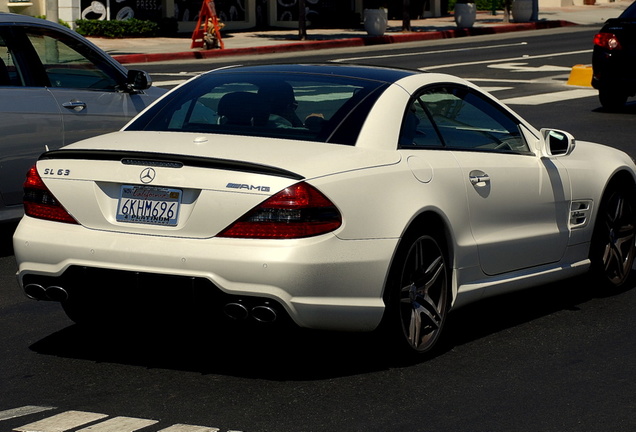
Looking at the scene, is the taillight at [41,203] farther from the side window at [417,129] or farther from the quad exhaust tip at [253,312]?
the side window at [417,129]

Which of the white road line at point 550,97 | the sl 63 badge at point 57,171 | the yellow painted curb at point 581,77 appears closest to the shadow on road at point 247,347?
the sl 63 badge at point 57,171

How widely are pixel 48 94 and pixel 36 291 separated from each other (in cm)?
364

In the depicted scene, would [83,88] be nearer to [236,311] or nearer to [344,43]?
[236,311]

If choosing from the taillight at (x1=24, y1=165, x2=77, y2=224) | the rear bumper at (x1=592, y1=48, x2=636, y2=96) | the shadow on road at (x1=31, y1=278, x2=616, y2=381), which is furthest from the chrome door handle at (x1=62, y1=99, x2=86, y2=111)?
the rear bumper at (x1=592, y1=48, x2=636, y2=96)

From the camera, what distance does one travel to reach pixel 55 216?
239 inches

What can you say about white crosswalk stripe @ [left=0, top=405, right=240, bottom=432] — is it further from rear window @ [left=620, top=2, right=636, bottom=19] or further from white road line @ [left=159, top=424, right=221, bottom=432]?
rear window @ [left=620, top=2, right=636, bottom=19]

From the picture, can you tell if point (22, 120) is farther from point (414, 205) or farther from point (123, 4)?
point (123, 4)

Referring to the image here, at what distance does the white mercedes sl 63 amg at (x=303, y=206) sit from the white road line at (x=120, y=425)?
66 cm

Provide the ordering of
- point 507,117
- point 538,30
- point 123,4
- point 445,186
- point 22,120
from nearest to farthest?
point 445,186, point 507,117, point 22,120, point 123,4, point 538,30

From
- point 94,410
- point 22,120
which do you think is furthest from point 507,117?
point 22,120

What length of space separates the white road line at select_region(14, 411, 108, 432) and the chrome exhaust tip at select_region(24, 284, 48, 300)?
87 cm

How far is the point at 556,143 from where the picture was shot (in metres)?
7.34

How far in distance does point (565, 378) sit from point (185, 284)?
1807 millimetres

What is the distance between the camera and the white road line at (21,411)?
5.34 meters
